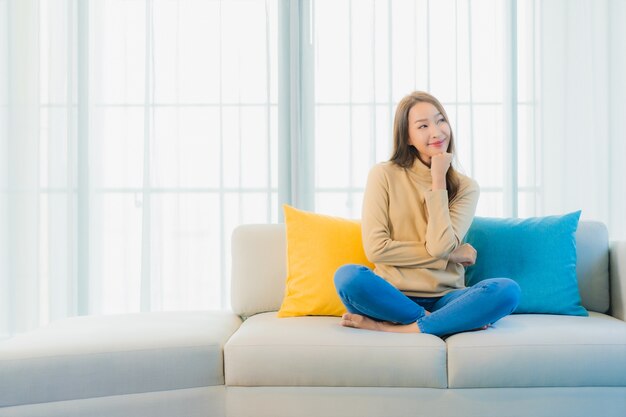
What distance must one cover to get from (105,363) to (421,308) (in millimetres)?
1042

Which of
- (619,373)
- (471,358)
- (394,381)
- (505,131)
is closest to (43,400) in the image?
(394,381)

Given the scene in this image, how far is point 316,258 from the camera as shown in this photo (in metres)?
2.62

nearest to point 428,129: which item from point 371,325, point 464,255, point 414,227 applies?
point 414,227

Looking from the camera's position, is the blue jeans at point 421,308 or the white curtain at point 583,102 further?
the white curtain at point 583,102

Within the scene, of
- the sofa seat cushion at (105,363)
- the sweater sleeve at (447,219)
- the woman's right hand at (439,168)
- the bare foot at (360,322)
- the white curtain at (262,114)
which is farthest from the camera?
the white curtain at (262,114)

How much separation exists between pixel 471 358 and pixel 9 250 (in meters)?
2.71

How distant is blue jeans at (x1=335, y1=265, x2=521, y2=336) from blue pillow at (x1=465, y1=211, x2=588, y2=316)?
0.38m

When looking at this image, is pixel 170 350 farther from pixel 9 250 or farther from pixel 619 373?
pixel 9 250

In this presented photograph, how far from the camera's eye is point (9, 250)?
149 inches

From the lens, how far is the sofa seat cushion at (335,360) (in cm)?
214

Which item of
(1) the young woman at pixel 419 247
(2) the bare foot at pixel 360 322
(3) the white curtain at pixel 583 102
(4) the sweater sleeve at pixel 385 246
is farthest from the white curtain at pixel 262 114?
(2) the bare foot at pixel 360 322

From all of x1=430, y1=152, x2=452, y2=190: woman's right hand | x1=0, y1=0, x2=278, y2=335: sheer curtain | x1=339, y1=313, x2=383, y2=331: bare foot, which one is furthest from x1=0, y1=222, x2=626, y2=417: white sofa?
x1=0, y1=0, x2=278, y2=335: sheer curtain

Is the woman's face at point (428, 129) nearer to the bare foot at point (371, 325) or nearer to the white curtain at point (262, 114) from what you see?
the bare foot at point (371, 325)

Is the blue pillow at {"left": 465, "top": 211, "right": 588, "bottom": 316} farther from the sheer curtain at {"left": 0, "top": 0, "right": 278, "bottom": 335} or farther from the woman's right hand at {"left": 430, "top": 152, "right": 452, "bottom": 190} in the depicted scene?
the sheer curtain at {"left": 0, "top": 0, "right": 278, "bottom": 335}
